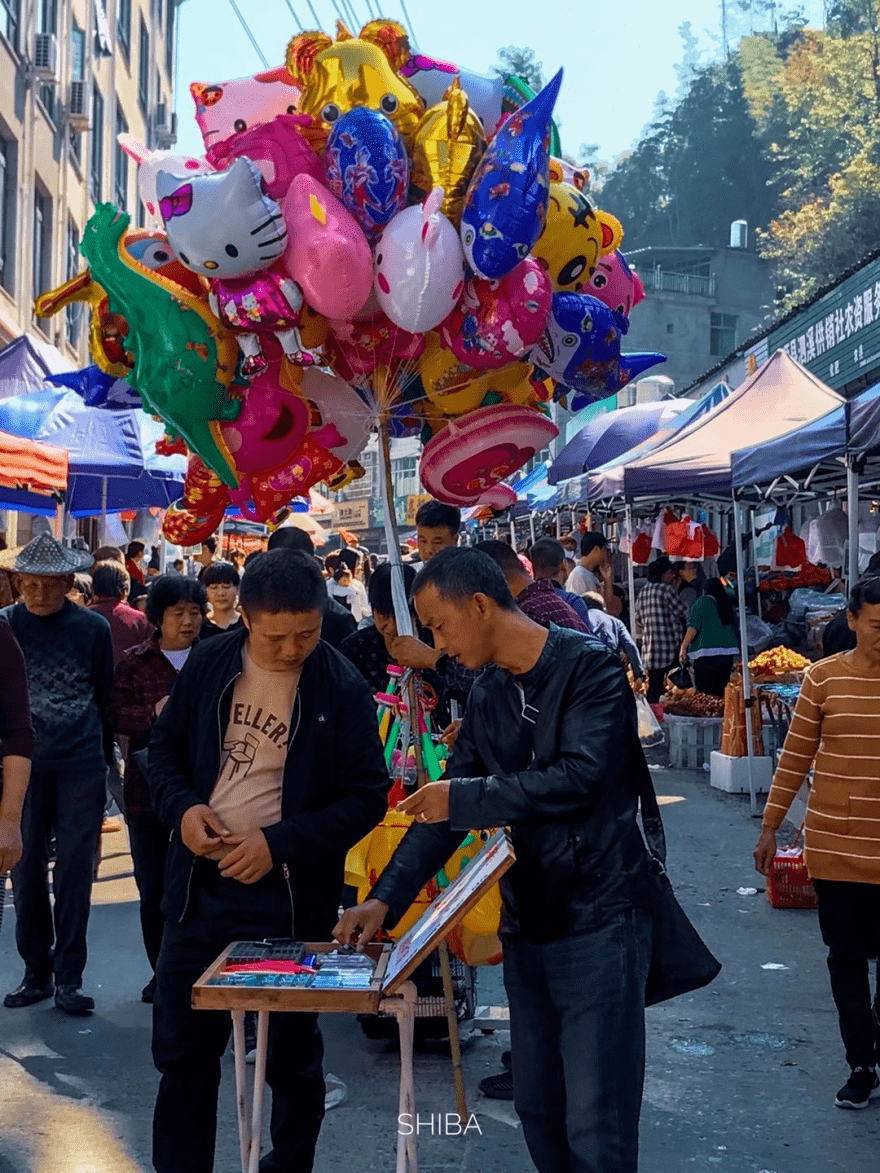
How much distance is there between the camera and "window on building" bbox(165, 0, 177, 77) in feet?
139

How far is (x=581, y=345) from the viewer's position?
614 centimetres

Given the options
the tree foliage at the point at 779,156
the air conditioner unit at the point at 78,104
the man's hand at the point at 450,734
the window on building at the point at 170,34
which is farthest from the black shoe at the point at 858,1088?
the window on building at the point at 170,34

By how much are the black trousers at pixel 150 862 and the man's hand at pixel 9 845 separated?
1726 mm

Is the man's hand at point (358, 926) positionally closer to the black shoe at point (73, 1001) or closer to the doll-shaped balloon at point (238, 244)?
the doll-shaped balloon at point (238, 244)

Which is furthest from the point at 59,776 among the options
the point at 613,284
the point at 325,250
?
the point at 613,284

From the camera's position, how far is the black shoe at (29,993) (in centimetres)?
643

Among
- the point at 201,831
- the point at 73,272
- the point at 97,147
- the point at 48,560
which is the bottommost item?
the point at 201,831

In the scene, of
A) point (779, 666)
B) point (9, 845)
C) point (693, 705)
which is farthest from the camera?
point (693, 705)

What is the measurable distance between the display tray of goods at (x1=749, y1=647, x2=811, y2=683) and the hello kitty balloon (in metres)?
5.87

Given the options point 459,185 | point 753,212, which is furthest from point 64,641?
point 753,212

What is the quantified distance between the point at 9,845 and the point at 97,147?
28.8 meters

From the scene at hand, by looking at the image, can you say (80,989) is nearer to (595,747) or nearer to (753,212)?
(595,747)

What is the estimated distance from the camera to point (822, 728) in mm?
5254

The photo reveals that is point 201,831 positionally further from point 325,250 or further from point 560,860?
point 325,250
